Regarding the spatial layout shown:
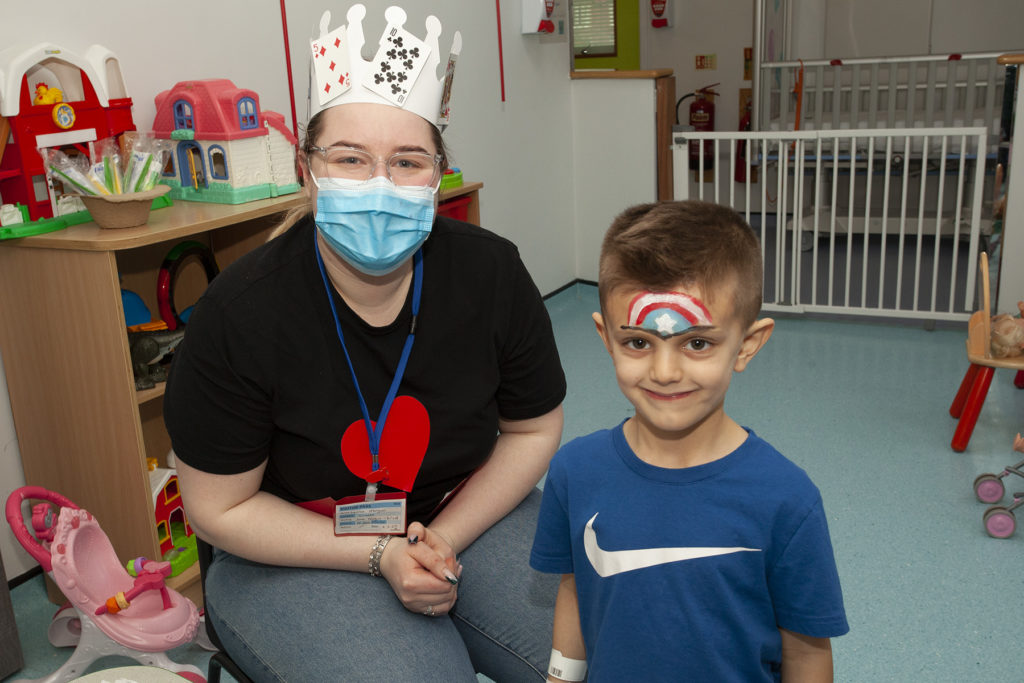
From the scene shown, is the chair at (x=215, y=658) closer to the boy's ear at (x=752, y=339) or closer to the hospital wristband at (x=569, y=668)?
the hospital wristband at (x=569, y=668)

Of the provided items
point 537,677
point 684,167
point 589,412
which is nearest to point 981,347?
point 589,412

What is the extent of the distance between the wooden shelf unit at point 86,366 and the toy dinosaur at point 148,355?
0.04 m

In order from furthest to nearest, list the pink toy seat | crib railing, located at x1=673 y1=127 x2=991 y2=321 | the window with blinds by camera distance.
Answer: the window with blinds, crib railing, located at x1=673 y1=127 x2=991 y2=321, the pink toy seat

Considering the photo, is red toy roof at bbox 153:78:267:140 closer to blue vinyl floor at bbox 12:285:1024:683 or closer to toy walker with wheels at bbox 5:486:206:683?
toy walker with wheels at bbox 5:486:206:683

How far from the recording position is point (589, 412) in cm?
349

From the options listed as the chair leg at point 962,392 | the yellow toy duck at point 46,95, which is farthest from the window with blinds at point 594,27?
the yellow toy duck at point 46,95

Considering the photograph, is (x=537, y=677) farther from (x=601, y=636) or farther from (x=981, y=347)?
(x=981, y=347)

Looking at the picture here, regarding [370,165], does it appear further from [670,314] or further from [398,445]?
[670,314]

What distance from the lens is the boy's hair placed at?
992 mm

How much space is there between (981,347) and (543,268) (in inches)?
91.5

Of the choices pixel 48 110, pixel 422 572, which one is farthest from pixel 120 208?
pixel 422 572

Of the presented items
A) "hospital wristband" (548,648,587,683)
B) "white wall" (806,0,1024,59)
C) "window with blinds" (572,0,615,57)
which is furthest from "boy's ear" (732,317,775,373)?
"white wall" (806,0,1024,59)

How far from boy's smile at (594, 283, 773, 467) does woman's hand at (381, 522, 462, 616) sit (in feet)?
1.53

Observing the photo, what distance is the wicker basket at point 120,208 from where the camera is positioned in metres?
2.07
